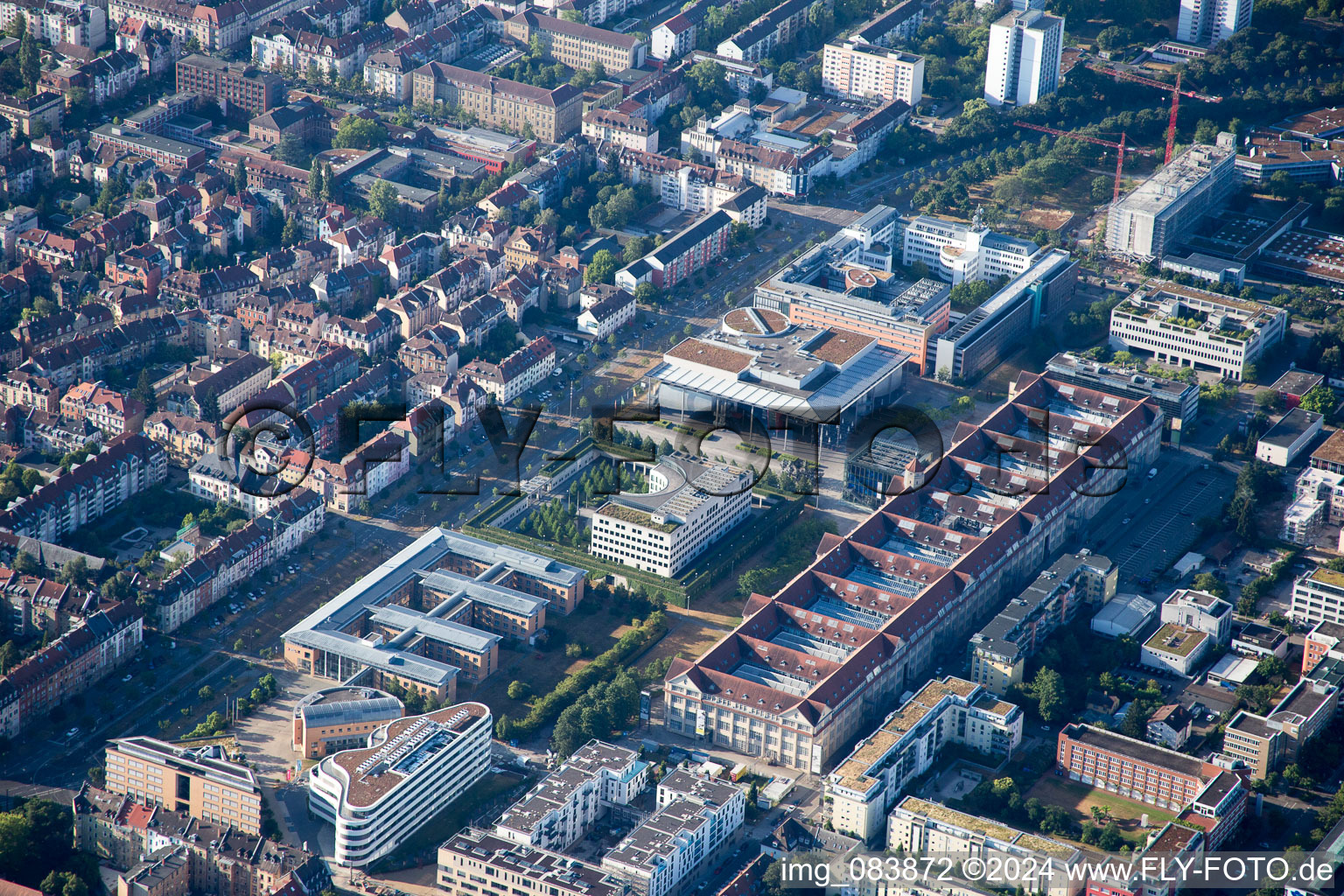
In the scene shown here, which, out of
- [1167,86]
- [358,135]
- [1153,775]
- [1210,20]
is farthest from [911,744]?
[1210,20]

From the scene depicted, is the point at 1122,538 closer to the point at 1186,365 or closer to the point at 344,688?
the point at 1186,365

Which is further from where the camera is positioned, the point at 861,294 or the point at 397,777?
the point at 861,294

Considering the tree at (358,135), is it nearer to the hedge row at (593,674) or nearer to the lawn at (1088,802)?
the hedge row at (593,674)

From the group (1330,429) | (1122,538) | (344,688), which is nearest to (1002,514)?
(1122,538)

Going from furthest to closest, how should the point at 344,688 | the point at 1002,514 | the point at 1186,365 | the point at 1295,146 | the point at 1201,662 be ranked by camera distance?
the point at 1295,146
the point at 1186,365
the point at 1002,514
the point at 1201,662
the point at 344,688

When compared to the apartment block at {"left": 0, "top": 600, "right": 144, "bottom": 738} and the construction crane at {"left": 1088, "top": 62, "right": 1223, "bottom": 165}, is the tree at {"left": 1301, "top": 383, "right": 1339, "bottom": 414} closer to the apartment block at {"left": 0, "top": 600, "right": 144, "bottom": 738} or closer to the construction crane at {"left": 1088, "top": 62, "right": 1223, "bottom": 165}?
the construction crane at {"left": 1088, "top": 62, "right": 1223, "bottom": 165}

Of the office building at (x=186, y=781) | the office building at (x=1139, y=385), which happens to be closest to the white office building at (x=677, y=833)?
the office building at (x=186, y=781)

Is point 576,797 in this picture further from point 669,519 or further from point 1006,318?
point 1006,318
